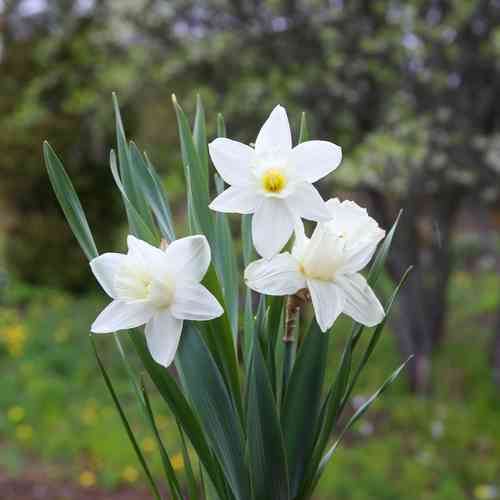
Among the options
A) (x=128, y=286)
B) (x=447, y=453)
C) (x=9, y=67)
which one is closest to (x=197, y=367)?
(x=128, y=286)

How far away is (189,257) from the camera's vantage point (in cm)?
59

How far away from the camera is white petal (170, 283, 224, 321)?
591mm

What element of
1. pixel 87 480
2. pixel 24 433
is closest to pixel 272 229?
pixel 87 480

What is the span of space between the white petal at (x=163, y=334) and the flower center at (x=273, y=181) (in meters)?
0.15

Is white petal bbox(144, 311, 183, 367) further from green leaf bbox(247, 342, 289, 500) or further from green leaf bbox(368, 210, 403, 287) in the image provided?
green leaf bbox(368, 210, 403, 287)

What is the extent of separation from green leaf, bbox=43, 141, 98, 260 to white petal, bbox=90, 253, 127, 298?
→ 7cm

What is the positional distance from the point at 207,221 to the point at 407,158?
291 centimetres

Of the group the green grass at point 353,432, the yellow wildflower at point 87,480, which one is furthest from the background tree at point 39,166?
the yellow wildflower at point 87,480

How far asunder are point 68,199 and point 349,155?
300 centimetres

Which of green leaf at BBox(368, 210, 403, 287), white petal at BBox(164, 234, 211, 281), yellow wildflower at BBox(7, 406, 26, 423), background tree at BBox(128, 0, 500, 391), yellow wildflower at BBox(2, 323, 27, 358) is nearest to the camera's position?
white petal at BBox(164, 234, 211, 281)

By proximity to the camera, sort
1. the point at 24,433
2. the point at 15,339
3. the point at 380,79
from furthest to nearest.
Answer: the point at 15,339 < the point at 380,79 < the point at 24,433

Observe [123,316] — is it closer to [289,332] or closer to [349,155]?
[289,332]

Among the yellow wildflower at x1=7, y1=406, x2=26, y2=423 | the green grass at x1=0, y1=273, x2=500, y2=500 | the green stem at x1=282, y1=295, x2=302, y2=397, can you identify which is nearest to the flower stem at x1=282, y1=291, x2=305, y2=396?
the green stem at x1=282, y1=295, x2=302, y2=397

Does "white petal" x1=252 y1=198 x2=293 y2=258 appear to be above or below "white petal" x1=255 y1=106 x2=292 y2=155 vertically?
below
